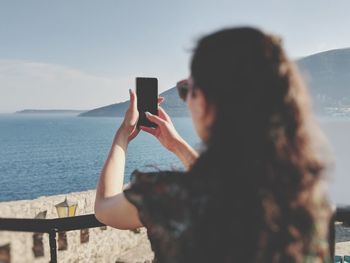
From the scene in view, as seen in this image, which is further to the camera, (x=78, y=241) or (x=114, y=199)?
(x=78, y=241)

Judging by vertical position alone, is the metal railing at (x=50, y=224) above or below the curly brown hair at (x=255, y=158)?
below

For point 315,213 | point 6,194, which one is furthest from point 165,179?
point 6,194

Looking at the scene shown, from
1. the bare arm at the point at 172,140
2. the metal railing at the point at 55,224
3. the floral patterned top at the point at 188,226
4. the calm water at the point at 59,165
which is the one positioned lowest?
the calm water at the point at 59,165

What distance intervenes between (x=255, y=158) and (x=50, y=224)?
102 centimetres

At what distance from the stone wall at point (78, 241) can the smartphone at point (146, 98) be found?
34.4ft

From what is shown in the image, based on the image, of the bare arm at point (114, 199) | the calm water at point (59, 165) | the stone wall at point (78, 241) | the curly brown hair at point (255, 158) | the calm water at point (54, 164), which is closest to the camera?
the curly brown hair at point (255, 158)

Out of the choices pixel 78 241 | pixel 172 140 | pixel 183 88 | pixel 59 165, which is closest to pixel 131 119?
pixel 172 140

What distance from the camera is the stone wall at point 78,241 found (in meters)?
12.1

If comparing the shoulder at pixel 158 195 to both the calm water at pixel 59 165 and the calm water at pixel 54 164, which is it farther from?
the calm water at pixel 59 165

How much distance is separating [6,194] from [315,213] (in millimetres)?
71168

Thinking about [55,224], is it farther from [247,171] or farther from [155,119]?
[247,171]

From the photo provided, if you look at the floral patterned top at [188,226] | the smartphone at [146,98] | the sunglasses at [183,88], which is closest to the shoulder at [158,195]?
the floral patterned top at [188,226]

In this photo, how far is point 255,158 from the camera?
1.16 meters

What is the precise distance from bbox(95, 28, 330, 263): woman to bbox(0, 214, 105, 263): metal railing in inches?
26.0
